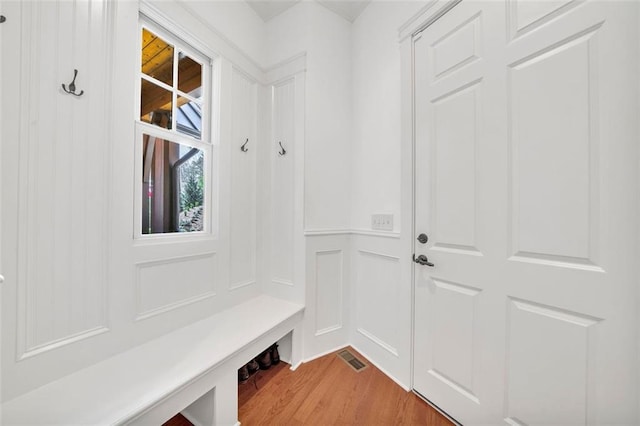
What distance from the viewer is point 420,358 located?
1492 millimetres

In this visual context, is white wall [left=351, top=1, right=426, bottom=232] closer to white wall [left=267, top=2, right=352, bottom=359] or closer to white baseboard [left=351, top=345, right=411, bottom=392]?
white wall [left=267, top=2, right=352, bottom=359]

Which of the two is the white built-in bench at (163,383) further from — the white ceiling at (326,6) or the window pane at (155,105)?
the white ceiling at (326,6)

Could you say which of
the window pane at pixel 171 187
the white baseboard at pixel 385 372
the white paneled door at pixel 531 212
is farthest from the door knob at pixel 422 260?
the window pane at pixel 171 187

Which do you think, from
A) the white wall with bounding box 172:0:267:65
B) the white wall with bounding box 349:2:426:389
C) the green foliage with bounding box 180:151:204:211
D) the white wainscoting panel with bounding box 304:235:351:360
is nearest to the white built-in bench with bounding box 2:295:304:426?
the white wainscoting panel with bounding box 304:235:351:360

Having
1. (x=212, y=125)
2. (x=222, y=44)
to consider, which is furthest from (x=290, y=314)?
(x=222, y=44)

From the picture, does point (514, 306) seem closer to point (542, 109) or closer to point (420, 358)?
point (420, 358)

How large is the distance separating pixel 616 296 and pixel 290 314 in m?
1.58

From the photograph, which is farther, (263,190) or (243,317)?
(263,190)

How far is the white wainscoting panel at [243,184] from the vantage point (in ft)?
6.11

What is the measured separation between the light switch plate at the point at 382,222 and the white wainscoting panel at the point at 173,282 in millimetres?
1221

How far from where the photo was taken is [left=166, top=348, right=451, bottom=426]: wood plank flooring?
1.32m

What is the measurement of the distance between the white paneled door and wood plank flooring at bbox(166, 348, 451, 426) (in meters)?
0.18

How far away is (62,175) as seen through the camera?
3.42 ft

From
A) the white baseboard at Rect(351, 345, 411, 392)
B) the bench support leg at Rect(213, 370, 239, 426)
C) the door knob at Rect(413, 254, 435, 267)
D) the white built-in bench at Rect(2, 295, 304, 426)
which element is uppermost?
the door knob at Rect(413, 254, 435, 267)
